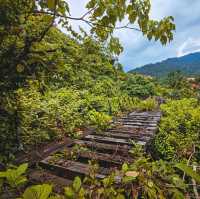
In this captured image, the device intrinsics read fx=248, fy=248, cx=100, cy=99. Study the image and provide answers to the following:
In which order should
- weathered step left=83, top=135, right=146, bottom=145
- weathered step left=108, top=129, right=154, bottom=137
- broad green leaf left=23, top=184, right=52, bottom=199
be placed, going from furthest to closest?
weathered step left=108, top=129, right=154, bottom=137
weathered step left=83, top=135, right=146, bottom=145
broad green leaf left=23, top=184, right=52, bottom=199

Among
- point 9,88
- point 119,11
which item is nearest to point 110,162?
point 9,88

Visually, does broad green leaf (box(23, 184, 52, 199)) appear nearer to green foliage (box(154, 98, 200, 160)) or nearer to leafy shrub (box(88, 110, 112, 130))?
green foliage (box(154, 98, 200, 160))

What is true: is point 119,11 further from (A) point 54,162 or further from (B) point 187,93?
(B) point 187,93

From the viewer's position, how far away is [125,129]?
19.4 feet

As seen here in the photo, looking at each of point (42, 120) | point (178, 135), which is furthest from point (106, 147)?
point (178, 135)

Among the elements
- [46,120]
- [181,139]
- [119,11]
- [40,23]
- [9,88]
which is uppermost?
[40,23]

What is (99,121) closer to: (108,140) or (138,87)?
(108,140)

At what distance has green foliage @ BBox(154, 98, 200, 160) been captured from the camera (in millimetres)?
5457

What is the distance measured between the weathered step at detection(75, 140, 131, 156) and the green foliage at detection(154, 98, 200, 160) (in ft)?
4.77

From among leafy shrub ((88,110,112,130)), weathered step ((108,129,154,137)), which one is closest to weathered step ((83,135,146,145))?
weathered step ((108,129,154,137))

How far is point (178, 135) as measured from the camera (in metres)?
6.16

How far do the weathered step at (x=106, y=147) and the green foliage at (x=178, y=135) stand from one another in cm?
145

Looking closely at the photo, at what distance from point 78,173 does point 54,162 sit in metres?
0.60

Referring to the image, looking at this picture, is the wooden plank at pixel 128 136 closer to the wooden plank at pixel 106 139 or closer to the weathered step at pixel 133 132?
the weathered step at pixel 133 132
